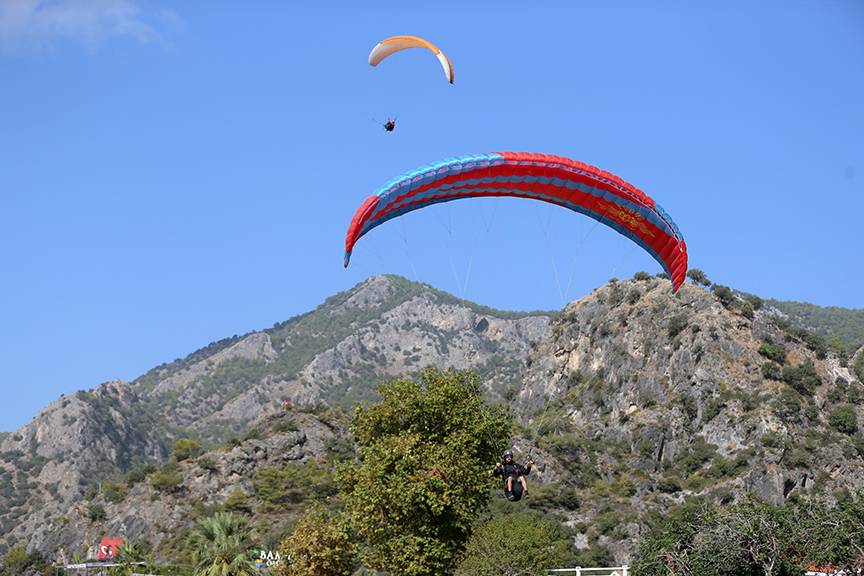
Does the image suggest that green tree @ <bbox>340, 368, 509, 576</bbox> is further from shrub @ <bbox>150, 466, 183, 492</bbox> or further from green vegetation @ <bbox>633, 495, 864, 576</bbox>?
shrub @ <bbox>150, 466, 183, 492</bbox>

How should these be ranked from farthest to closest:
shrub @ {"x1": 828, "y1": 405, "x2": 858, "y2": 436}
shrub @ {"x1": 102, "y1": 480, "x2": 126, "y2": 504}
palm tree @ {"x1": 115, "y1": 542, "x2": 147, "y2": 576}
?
shrub @ {"x1": 102, "y1": 480, "x2": 126, "y2": 504}, shrub @ {"x1": 828, "y1": 405, "x2": 858, "y2": 436}, palm tree @ {"x1": 115, "y1": 542, "x2": 147, "y2": 576}

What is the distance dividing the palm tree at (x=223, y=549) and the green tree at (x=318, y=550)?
691 cm

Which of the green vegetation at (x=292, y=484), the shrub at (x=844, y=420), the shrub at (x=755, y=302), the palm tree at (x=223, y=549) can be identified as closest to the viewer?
A: the palm tree at (x=223, y=549)

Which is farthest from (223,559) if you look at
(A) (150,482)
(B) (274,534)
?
(A) (150,482)

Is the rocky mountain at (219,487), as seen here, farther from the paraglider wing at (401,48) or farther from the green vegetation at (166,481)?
the paraglider wing at (401,48)

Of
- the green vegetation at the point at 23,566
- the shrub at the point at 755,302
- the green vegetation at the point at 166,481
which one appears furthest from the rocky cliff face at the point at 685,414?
the green vegetation at the point at 23,566

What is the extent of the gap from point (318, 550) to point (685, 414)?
84034mm

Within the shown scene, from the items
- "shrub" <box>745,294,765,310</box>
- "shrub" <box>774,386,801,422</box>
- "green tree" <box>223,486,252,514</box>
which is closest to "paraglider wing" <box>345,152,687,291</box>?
"green tree" <box>223,486,252,514</box>

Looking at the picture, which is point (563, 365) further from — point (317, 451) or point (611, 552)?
point (611, 552)

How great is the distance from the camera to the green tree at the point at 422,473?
4025 centimetres

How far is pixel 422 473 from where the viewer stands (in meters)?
40.6

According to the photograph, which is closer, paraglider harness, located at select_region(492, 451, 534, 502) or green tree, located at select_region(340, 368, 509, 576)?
paraglider harness, located at select_region(492, 451, 534, 502)

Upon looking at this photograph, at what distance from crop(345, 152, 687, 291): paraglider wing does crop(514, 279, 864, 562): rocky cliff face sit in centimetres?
6250

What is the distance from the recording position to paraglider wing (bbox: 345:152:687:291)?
3719 centimetres
